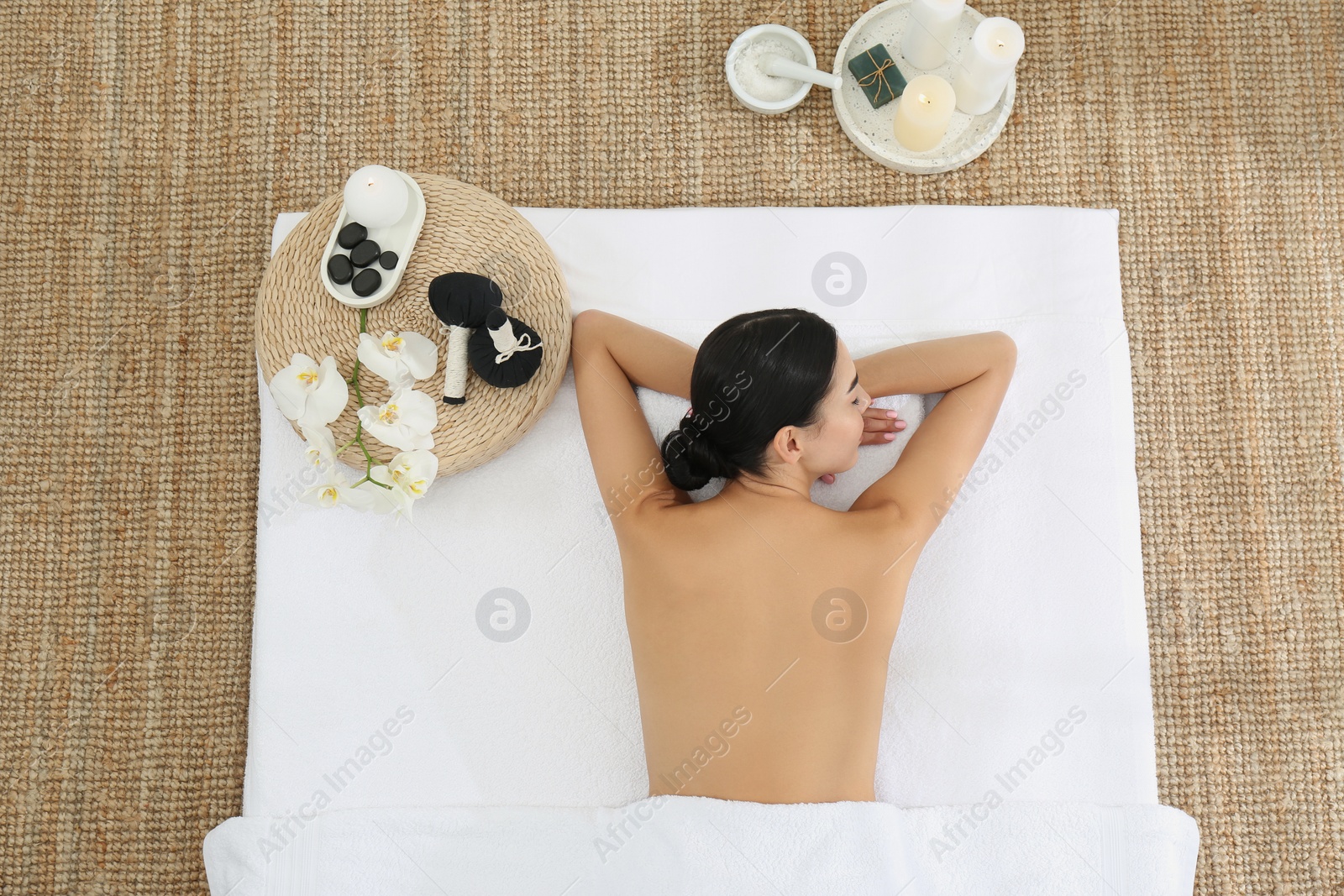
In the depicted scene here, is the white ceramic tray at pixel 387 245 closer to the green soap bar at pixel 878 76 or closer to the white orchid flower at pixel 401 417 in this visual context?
the white orchid flower at pixel 401 417

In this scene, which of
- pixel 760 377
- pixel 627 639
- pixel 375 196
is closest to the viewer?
pixel 760 377

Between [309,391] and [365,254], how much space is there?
0.66 feet

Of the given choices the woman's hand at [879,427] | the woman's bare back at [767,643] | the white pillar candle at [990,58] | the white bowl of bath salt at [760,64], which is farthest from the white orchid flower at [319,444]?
the white pillar candle at [990,58]

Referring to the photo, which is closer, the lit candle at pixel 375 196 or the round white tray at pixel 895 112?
the lit candle at pixel 375 196

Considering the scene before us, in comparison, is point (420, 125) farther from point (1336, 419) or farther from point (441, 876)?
point (1336, 419)

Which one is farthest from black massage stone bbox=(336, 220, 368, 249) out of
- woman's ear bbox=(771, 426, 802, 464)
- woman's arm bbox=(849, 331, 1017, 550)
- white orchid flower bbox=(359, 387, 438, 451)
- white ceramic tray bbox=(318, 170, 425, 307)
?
woman's arm bbox=(849, 331, 1017, 550)

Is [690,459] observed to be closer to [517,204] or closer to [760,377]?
[760,377]

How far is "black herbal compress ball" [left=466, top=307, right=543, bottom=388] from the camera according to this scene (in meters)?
1.15

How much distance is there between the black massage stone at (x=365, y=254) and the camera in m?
1.19

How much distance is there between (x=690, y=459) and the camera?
118cm

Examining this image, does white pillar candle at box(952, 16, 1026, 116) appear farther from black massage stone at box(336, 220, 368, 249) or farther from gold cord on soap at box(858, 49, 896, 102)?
black massage stone at box(336, 220, 368, 249)

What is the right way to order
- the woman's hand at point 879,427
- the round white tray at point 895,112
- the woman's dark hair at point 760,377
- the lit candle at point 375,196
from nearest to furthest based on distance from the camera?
the woman's dark hair at point 760,377 < the lit candle at point 375,196 < the woman's hand at point 879,427 < the round white tray at point 895,112

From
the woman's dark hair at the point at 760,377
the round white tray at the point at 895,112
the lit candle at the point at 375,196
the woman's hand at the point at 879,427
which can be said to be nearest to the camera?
the woman's dark hair at the point at 760,377

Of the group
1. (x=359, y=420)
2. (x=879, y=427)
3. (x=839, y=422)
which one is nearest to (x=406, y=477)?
(x=359, y=420)
